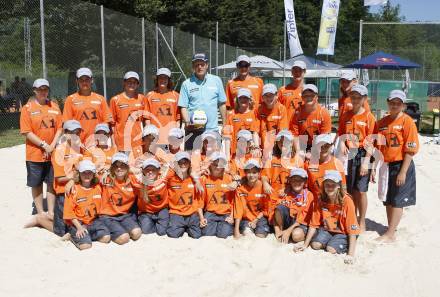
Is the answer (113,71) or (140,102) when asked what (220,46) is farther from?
(140,102)

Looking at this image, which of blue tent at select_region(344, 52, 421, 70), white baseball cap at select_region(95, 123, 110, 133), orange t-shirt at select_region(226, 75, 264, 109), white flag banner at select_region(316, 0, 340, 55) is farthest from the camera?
white flag banner at select_region(316, 0, 340, 55)

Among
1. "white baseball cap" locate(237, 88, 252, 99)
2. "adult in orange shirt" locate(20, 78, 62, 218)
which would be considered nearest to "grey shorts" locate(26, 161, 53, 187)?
"adult in orange shirt" locate(20, 78, 62, 218)

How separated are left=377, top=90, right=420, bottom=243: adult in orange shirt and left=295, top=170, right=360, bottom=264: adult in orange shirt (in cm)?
59

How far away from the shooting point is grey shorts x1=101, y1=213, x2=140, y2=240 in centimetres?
491

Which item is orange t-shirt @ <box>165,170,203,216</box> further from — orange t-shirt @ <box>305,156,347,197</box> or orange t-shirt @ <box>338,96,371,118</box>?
orange t-shirt @ <box>338,96,371,118</box>

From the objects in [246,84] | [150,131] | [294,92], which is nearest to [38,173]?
[150,131]

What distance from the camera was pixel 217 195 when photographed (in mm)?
5355

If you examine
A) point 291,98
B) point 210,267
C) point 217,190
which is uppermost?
point 291,98

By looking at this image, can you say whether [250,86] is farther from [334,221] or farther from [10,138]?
[10,138]

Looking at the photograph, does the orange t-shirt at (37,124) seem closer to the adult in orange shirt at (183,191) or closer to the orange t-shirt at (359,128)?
the adult in orange shirt at (183,191)

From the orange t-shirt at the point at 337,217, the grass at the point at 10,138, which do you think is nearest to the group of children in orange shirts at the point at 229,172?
the orange t-shirt at the point at 337,217

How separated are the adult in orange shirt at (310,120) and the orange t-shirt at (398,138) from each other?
71 centimetres

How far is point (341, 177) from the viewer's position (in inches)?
188

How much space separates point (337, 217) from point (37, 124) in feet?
11.4
